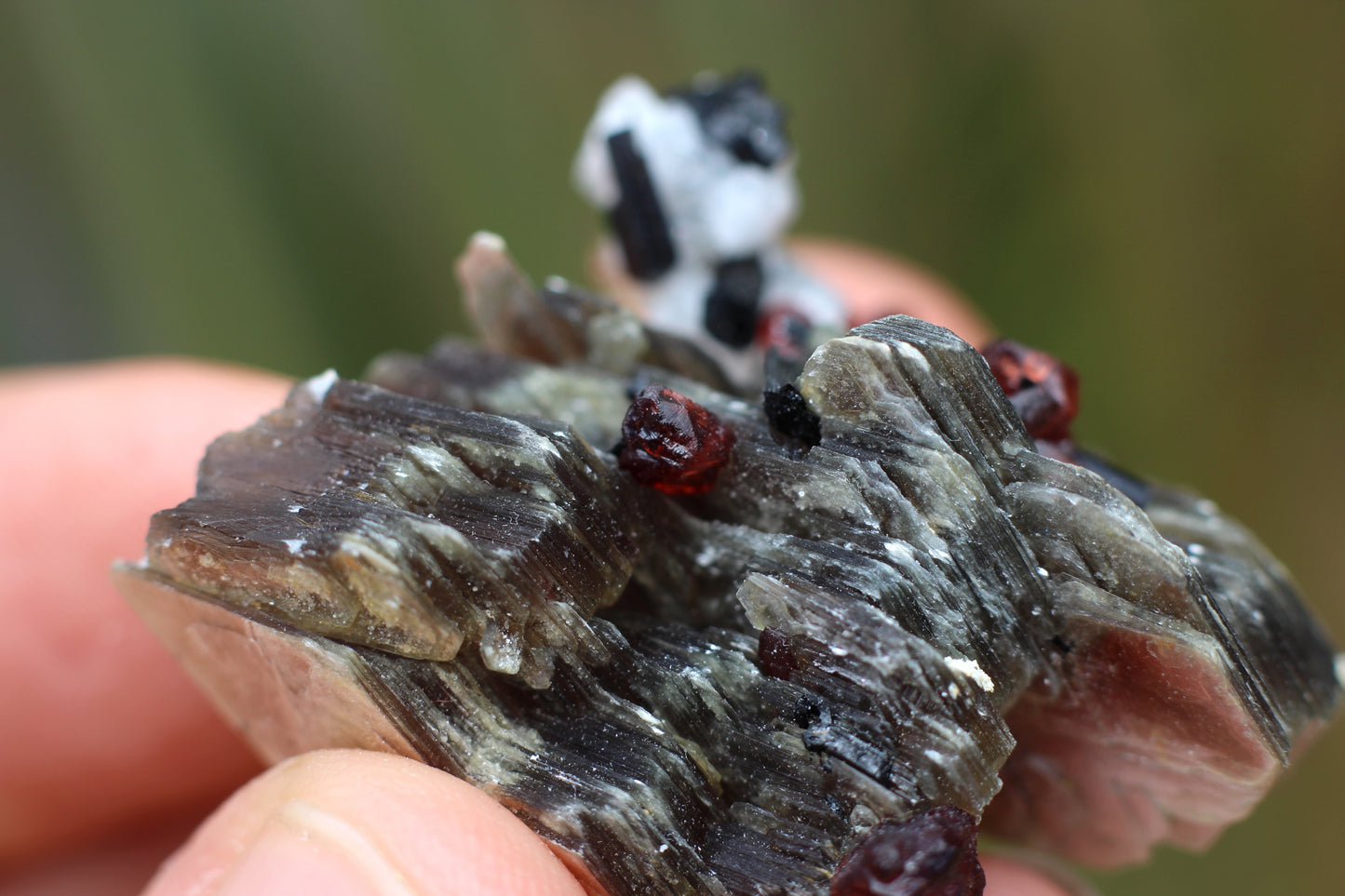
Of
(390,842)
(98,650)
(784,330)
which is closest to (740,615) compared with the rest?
(390,842)

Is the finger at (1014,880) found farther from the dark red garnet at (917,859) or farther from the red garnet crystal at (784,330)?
the red garnet crystal at (784,330)

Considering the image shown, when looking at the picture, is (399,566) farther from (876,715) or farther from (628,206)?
(628,206)

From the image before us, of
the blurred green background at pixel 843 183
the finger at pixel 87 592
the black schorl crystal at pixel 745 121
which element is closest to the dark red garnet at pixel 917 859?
the black schorl crystal at pixel 745 121

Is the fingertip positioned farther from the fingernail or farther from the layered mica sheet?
the fingernail

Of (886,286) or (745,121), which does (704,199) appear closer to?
(745,121)

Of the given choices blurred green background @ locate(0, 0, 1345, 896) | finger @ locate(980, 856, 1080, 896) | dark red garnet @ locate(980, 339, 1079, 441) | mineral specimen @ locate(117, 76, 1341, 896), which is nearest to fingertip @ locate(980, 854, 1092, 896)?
finger @ locate(980, 856, 1080, 896)

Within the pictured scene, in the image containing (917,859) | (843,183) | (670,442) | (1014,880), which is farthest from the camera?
(843,183)
